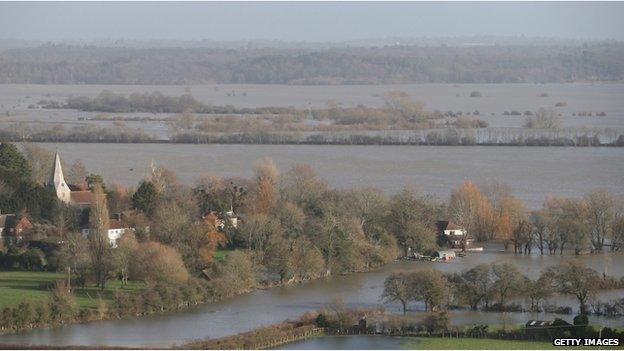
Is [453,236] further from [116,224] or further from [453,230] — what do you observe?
[116,224]

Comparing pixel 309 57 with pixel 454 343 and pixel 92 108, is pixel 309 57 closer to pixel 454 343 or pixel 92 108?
pixel 92 108

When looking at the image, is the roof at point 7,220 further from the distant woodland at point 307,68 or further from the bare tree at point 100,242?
the distant woodland at point 307,68

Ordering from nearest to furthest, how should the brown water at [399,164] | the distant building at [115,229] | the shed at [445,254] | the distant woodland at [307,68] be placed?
the distant building at [115,229]
the shed at [445,254]
the brown water at [399,164]
the distant woodland at [307,68]

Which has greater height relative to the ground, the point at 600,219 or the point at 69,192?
the point at 69,192

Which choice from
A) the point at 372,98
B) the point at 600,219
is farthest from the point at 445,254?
the point at 372,98

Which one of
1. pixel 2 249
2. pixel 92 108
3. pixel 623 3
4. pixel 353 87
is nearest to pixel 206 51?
pixel 353 87

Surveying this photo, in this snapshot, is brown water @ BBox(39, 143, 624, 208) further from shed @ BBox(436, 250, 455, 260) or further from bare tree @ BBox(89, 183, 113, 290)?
bare tree @ BBox(89, 183, 113, 290)

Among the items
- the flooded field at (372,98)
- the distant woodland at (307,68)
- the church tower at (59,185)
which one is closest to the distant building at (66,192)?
the church tower at (59,185)
